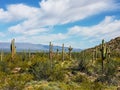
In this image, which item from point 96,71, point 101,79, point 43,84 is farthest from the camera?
point 96,71

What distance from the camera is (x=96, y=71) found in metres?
35.1

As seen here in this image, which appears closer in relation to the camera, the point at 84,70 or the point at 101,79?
the point at 101,79

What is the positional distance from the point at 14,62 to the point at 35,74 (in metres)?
16.2

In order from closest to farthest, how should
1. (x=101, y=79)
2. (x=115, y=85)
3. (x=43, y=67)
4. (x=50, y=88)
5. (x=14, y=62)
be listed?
(x=50, y=88)
(x=115, y=85)
(x=101, y=79)
(x=43, y=67)
(x=14, y=62)

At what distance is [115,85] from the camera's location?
2602 centimetres

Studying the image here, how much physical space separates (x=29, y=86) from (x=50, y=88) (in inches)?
74.4

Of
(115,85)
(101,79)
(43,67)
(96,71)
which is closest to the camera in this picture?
(115,85)

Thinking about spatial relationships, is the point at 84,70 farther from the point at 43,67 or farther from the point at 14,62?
the point at 14,62

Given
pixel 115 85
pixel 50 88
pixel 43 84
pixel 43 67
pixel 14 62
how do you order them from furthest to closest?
pixel 14 62 < pixel 43 67 < pixel 115 85 < pixel 43 84 < pixel 50 88

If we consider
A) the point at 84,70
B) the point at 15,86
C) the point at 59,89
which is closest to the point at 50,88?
the point at 59,89

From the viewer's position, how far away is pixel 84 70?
116ft

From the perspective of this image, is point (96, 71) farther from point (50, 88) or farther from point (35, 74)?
point (50, 88)

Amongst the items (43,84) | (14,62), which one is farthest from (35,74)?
(14,62)

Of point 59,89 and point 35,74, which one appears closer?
point 59,89
